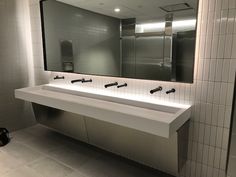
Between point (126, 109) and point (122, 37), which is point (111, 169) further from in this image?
point (122, 37)

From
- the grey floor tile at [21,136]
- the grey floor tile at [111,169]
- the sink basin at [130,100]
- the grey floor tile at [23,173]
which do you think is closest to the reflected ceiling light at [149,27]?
the sink basin at [130,100]

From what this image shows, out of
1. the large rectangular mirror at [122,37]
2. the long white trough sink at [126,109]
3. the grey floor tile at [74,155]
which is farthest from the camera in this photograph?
the grey floor tile at [74,155]

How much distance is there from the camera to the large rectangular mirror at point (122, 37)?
1824mm

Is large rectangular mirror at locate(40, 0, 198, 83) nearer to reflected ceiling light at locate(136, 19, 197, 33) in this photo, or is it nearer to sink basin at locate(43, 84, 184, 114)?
reflected ceiling light at locate(136, 19, 197, 33)

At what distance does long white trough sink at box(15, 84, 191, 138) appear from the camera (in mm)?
1519

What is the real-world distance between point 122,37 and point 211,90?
1118mm

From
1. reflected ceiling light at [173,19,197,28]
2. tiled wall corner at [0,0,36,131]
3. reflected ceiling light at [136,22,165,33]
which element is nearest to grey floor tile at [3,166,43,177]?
tiled wall corner at [0,0,36,131]

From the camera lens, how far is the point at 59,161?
7.82 ft

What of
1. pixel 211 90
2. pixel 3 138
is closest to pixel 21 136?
pixel 3 138

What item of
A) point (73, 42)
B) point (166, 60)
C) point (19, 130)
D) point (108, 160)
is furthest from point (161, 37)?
point (19, 130)

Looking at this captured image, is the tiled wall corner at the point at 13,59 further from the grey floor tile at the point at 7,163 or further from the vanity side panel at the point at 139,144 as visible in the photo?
the vanity side panel at the point at 139,144

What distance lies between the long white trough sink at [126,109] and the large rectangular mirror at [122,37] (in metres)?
0.29

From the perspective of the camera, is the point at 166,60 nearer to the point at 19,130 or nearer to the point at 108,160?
the point at 108,160

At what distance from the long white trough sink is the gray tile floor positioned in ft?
2.38
